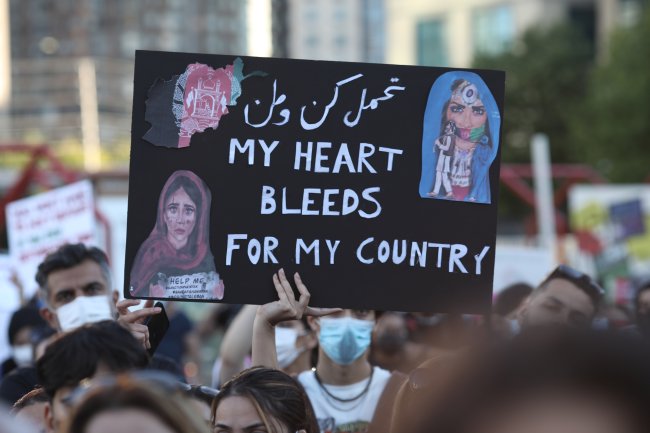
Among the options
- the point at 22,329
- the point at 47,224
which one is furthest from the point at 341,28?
the point at 22,329

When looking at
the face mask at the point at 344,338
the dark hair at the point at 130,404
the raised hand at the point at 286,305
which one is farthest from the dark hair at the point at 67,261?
the dark hair at the point at 130,404

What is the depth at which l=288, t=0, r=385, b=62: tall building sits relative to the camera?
52.7 feet

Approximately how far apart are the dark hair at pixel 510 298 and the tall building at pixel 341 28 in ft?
29.9

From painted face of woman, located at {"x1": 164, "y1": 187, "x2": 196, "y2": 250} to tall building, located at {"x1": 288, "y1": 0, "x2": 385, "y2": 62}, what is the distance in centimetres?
1155

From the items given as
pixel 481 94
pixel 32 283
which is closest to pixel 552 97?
pixel 32 283

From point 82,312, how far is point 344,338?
37.8 inches

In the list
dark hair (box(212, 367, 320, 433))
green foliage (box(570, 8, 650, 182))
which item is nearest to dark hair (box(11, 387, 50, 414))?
dark hair (box(212, 367, 320, 433))

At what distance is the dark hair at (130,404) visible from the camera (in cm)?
206

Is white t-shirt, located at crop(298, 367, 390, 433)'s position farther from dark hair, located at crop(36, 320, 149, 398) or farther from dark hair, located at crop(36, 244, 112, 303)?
dark hair, located at crop(36, 320, 149, 398)

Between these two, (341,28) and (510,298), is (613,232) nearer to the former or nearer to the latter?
(341,28)

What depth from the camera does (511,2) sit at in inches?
2621

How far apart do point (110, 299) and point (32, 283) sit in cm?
303

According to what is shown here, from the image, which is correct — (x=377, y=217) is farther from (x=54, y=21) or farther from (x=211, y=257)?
(x=54, y=21)

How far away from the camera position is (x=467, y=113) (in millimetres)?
3994
